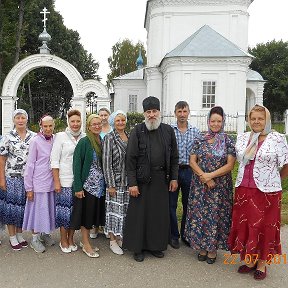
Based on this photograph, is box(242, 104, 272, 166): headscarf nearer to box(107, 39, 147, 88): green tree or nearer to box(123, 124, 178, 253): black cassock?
box(123, 124, 178, 253): black cassock

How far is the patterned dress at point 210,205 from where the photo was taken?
14.0 ft

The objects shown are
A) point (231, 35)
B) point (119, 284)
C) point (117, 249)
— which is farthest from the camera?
point (231, 35)

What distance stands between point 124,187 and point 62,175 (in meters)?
0.79

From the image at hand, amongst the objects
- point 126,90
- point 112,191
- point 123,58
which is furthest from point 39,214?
point 123,58

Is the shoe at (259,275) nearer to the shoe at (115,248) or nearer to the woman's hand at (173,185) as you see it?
the woman's hand at (173,185)

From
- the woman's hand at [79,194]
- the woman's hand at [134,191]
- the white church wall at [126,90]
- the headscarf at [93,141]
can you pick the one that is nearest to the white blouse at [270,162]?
the woman's hand at [134,191]

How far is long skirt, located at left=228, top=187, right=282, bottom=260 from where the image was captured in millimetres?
3916

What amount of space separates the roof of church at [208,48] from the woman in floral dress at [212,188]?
15.9 metres

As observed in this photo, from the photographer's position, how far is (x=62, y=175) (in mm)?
4531

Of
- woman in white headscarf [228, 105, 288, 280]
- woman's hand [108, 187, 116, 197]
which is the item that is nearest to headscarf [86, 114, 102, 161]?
woman's hand [108, 187, 116, 197]

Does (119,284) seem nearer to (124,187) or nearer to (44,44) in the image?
(124,187)

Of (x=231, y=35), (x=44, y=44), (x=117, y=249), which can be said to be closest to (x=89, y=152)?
(x=117, y=249)

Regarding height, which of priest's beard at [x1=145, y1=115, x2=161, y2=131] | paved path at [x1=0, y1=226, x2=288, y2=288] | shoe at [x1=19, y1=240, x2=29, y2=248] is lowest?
paved path at [x1=0, y1=226, x2=288, y2=288]

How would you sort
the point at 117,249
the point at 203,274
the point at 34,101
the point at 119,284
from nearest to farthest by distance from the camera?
the point at 119,284
the point at 203,274
the point at 117,249
the point at 34,101
